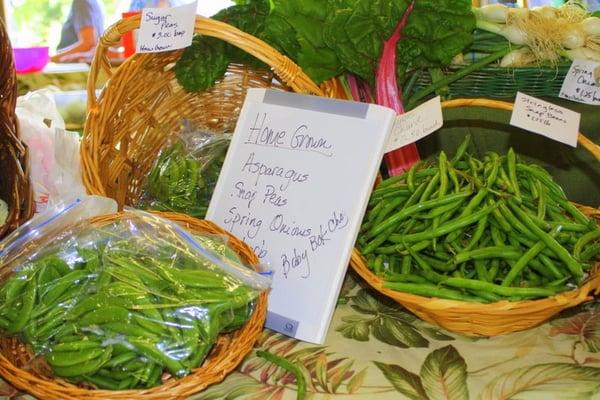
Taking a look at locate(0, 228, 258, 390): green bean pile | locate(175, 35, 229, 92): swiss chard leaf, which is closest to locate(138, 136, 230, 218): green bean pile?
locate(175, 35, 229, 92): swiss chard leaf

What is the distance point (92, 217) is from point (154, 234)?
125 mm

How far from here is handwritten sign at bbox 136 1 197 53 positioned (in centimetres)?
106

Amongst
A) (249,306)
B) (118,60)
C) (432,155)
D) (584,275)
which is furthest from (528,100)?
(118,60)

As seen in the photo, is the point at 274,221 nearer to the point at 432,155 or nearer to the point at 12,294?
the point at 12,294

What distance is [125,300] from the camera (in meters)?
0.74

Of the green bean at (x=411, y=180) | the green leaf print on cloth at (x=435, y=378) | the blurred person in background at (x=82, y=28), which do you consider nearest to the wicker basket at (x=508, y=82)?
the green bean at (x=411, y=180)

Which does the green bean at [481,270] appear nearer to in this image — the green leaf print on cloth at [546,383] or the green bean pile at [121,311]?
the green leaf print on cloth at [546,383]

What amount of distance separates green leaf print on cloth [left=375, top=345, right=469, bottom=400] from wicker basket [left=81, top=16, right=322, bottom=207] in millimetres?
456

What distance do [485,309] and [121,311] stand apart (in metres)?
0.47

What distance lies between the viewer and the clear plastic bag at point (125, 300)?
0.72 m

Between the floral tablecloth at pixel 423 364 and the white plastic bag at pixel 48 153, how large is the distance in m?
0.50

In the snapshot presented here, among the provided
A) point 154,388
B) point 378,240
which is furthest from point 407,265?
point 154,388

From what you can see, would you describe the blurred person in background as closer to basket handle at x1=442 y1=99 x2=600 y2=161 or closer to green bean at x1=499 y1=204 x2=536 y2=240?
basket handle at x1=442 y1=99 x2=600 y2=161

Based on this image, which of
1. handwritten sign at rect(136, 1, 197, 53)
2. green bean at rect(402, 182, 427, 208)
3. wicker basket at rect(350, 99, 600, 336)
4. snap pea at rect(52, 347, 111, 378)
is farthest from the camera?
handwritten sign at rect(136, 1, 197, 53)
